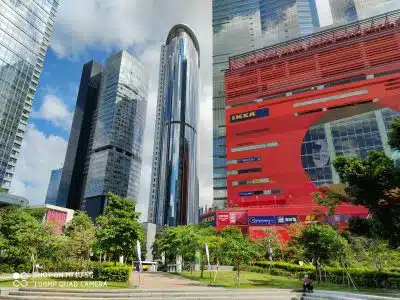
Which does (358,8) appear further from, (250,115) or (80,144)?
(80,144)

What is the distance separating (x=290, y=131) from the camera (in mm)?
83688

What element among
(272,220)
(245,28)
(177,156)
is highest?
(245,28)

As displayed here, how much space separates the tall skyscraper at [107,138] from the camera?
158250 millimetres

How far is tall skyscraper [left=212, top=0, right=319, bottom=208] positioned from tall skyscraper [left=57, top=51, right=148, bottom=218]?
53824mm

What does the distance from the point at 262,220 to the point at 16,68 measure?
3994 inches

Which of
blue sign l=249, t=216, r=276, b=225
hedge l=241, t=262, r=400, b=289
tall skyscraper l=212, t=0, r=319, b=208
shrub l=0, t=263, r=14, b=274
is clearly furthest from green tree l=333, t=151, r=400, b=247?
tall skyscraper l=212, t=0, r=319, b=208

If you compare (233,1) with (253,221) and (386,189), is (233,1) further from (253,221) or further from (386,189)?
(386,189)

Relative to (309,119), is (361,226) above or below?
below

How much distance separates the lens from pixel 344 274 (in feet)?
97.8

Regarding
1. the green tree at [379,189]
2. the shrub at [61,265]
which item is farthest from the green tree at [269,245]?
the green tree at [379,189]

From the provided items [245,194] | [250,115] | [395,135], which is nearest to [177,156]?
[250,115]

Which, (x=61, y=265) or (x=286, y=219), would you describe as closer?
(x=61, y=265)

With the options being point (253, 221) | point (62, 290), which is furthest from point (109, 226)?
point (253, 221)

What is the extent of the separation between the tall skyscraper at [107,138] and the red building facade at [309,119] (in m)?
90.4
